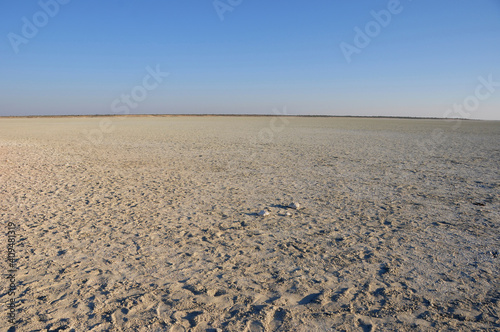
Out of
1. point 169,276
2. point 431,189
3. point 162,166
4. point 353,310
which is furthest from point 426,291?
point 162,166

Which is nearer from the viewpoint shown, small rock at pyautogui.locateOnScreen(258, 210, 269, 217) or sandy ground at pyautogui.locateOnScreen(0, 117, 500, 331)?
sandy ground at pyautogui.locateOnScreen(0, 117, 500, 331)

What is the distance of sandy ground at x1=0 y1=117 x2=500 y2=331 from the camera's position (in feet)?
7.70

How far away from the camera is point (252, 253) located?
336 centimetres

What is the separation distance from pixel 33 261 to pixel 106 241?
68 cm

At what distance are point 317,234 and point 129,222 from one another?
2.28m

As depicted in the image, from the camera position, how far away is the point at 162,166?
8539mm

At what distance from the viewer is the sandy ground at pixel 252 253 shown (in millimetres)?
2346

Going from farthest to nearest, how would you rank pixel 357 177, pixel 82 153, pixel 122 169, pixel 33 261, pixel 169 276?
1. pixel 82 153
2. pixel 122 169
3. pixel 357 177
4. pixel 33 261
5. pixel 169 276

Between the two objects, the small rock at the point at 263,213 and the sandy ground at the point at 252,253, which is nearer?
the sandy ground at the point at 252,253

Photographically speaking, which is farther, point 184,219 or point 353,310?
point 184,219

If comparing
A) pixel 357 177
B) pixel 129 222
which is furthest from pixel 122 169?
pixel 357 177

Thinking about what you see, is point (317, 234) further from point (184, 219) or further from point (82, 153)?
point (82, 153)

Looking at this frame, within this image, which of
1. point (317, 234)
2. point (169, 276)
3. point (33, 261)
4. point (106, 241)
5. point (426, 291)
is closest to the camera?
point (426, 291)

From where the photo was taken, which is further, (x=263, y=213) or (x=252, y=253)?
(x=263, y=213)
